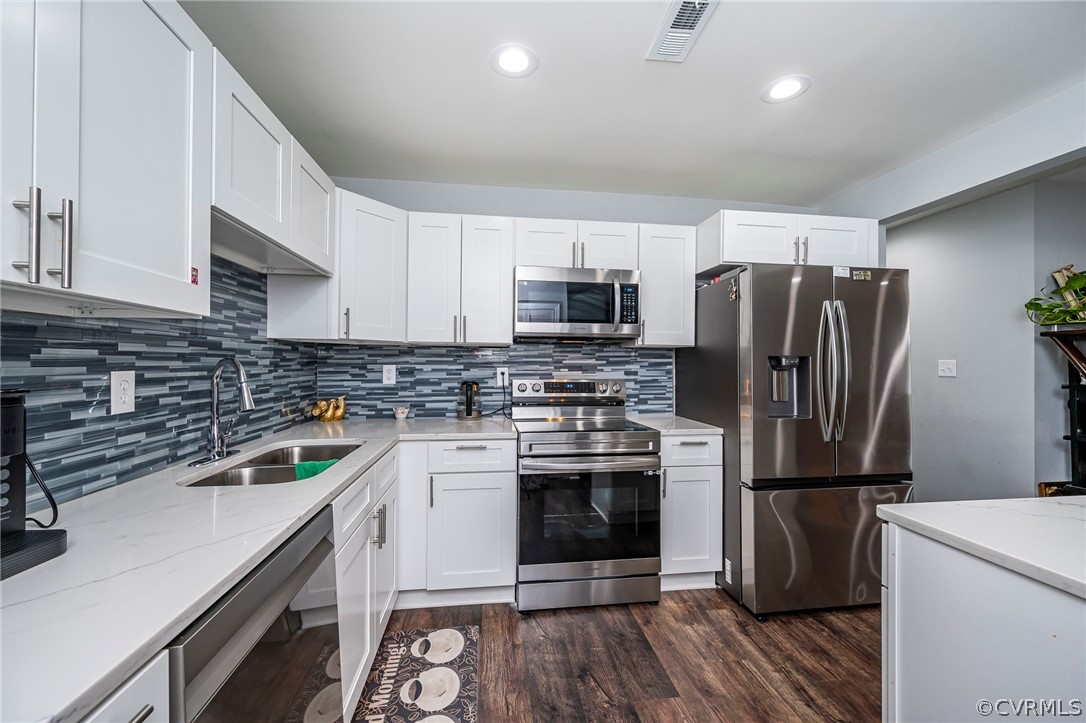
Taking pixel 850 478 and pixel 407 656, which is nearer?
pixel 407 656

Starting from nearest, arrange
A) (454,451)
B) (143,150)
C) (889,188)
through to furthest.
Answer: (143,150)
(454,451)
(889,188)

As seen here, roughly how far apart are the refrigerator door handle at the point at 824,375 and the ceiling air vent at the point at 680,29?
147 cm

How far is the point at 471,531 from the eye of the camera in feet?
7.05

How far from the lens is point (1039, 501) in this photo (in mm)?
1202

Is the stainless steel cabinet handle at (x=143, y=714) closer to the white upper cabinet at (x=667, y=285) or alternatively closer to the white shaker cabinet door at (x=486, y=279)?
the white shaker cabinet door at (x=486, y=279)

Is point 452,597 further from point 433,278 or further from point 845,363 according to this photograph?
point 845,363

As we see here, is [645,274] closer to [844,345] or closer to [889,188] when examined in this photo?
[844,345]

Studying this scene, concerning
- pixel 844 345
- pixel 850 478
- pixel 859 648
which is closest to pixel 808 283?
pixel 844 345

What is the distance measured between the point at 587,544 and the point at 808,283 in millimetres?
1832

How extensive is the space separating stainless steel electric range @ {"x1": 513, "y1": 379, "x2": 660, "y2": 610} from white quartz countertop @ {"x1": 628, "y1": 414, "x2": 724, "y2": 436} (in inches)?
6.2

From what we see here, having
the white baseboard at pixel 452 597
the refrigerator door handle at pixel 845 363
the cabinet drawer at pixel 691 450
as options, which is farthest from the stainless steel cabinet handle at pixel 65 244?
the refrigerator door handle at pixel 845 363

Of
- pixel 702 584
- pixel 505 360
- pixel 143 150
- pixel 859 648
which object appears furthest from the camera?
pixel 505 360

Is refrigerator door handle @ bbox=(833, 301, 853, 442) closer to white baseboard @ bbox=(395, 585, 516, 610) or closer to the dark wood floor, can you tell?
the dark wood floor

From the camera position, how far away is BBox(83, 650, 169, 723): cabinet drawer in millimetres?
491
